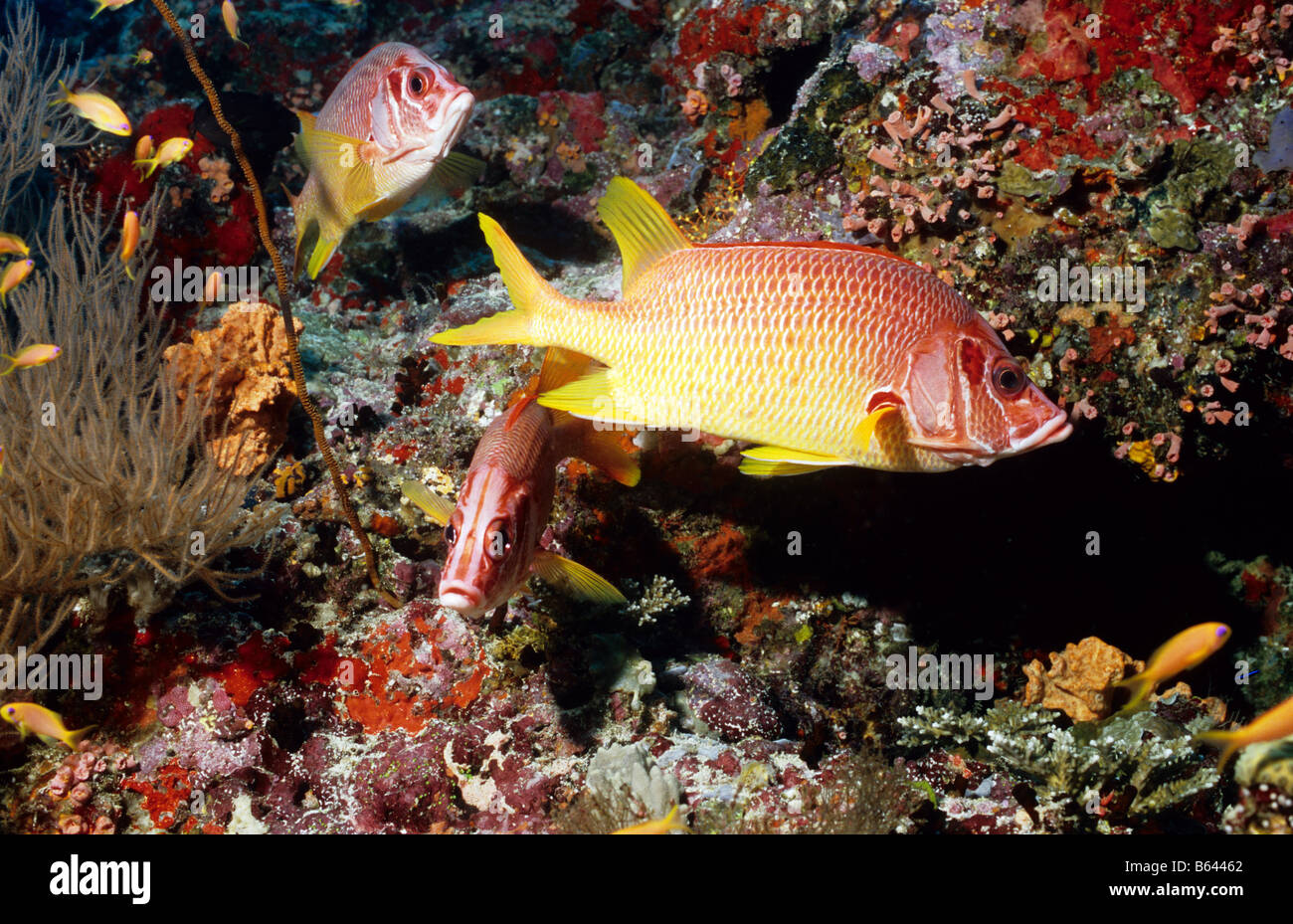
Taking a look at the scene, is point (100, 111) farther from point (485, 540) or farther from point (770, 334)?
point (770, 334)

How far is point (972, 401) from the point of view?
7.67 ft

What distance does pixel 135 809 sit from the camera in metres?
3.28

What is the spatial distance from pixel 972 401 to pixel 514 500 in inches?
66.7

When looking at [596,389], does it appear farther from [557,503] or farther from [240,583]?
[240,583]

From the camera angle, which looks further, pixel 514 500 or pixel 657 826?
pixel 514 500

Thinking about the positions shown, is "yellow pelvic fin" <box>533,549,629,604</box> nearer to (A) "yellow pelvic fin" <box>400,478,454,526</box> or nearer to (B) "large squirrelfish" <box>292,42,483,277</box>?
(A) "yellow pelvic fin" <box>400,478,454,526</box>

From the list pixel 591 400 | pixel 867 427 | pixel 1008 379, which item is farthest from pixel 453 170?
pixel 1008 379

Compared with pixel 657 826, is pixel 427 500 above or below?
above

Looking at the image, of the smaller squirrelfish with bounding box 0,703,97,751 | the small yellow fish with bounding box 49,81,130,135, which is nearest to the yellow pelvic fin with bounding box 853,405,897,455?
the smaller squirrelfish with bounding box 0,703,97,751

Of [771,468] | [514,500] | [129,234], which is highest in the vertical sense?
[129,234]

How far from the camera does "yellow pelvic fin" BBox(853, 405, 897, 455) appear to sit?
2.32 meters

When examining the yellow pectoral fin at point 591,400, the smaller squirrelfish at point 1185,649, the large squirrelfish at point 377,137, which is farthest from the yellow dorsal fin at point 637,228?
the smaller squirrelfish at point 1185,649

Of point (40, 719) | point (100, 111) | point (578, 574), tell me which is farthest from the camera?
point (100, 111)
